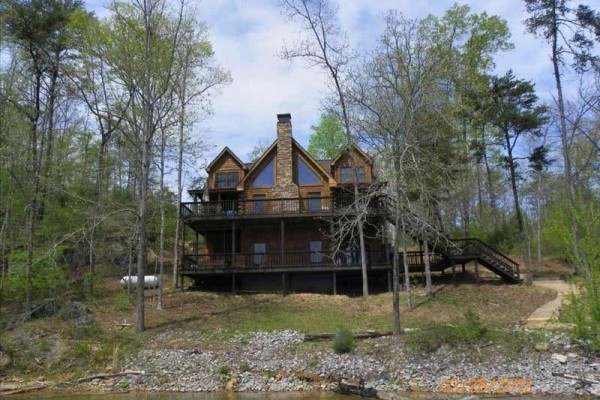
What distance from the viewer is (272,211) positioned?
97.7 ft

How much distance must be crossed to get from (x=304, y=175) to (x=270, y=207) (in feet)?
9.84

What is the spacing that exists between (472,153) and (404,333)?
20.3 meters

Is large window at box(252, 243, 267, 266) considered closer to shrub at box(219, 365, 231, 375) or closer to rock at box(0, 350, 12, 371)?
shrub at box(219, 365, 231, 375)

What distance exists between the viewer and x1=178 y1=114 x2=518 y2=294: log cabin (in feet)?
92.5

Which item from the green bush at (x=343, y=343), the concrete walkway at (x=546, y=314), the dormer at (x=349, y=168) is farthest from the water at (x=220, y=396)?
the dormer at (x=349, y=168)

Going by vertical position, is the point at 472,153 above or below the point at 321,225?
above

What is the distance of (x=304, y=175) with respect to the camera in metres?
31.5

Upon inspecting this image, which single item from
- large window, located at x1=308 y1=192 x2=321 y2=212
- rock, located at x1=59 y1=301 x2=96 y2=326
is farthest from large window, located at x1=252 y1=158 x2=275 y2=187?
rock, located at x1=59 y1=301 x2=96 y2=326

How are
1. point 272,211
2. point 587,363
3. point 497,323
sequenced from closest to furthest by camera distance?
point 587,363 → point 497,323 → point 272,211

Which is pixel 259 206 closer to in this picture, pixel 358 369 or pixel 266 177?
pixel 266 177

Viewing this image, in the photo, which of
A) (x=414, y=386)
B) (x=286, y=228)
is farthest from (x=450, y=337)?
(x=286, y=228)

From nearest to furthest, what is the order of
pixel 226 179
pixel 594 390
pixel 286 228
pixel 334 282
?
pixel 594 390
pixel 334 282
pixel 286 228
pixel 226 179

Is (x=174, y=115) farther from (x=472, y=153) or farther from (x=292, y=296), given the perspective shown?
(x=472, y=153)

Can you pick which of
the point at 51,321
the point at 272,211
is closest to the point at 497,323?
the point at 272,211
